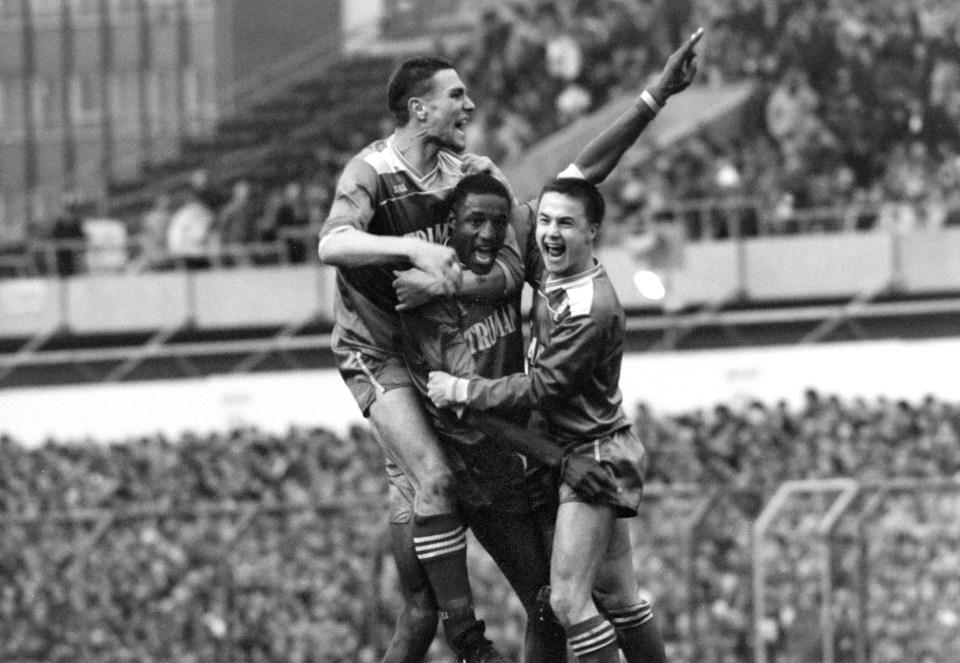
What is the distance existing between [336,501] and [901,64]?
358 inches

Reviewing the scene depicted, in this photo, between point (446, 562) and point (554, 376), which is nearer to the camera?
point (554, 376)

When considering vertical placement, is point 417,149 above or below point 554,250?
above

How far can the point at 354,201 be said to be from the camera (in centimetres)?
1040

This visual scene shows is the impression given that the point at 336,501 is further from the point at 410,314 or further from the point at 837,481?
the point at 410,314

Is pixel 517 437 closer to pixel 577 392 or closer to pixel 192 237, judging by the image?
pixel 577 392

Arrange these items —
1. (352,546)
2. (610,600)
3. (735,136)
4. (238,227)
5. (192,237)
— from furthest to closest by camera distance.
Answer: (192,237)
(238,227)
(735,136)
(352,546)
(610,600)

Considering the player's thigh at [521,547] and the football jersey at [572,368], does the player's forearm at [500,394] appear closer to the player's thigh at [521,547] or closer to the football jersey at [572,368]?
the football jersey at [572,368]

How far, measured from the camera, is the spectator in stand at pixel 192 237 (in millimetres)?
28672

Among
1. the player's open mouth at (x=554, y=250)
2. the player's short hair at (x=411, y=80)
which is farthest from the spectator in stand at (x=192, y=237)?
the player's open mouth at (x=554, y=250)

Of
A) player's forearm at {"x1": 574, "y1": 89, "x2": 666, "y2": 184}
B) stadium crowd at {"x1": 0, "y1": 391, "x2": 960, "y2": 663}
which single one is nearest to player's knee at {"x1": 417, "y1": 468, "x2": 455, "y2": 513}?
player's forearm at {"x1": 574, "y1": 89, "x2": 666, "y2": 184}

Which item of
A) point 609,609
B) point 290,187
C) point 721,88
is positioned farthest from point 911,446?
point 290,187

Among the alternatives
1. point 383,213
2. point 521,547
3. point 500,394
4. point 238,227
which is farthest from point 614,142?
point 238,227

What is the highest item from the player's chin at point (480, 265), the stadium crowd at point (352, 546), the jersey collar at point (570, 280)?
the player's chin at point (480, 265)

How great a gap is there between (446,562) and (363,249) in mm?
1557
